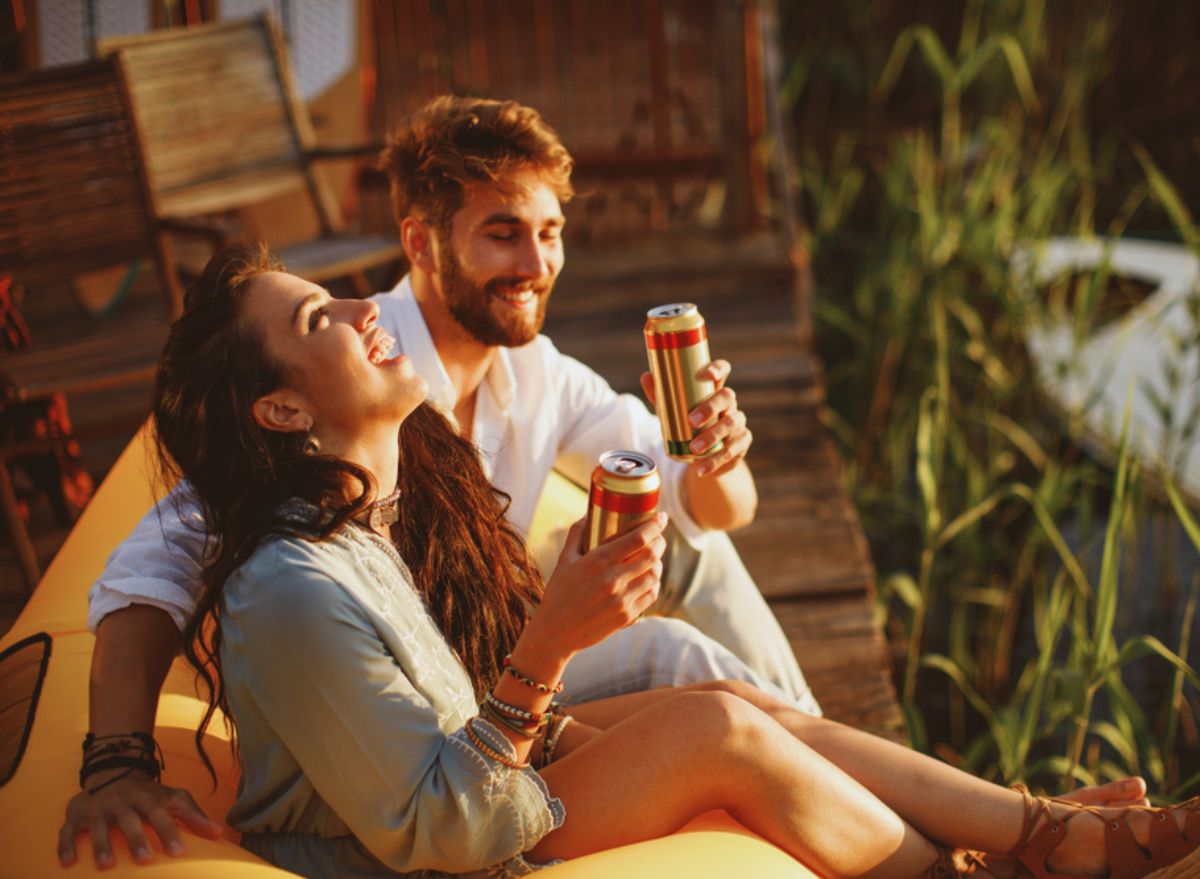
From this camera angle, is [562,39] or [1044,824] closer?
[1044,824]

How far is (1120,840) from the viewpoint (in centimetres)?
172

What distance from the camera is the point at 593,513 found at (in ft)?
4.67

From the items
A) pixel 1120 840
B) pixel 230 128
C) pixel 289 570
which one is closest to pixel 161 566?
pixel 289 570

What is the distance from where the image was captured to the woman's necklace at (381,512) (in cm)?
157

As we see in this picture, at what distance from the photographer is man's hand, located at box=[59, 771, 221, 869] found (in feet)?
4.62

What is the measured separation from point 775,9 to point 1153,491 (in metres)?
3.87

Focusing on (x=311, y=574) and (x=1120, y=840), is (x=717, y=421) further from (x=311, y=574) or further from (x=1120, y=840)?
(x=1120, y=840)

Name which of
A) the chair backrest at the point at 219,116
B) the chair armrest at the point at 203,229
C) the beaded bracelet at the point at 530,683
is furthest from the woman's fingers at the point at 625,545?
the chair backrest at the point at 219,116

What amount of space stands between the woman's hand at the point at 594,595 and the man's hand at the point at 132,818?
444 mm

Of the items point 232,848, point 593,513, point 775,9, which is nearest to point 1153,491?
point 593,513

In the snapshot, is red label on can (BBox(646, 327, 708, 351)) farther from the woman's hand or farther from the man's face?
the man's face

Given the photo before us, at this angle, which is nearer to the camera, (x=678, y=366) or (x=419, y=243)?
(x=678, y=366)

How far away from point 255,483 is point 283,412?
0.30 feet

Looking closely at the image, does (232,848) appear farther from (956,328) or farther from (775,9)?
(775,9)
